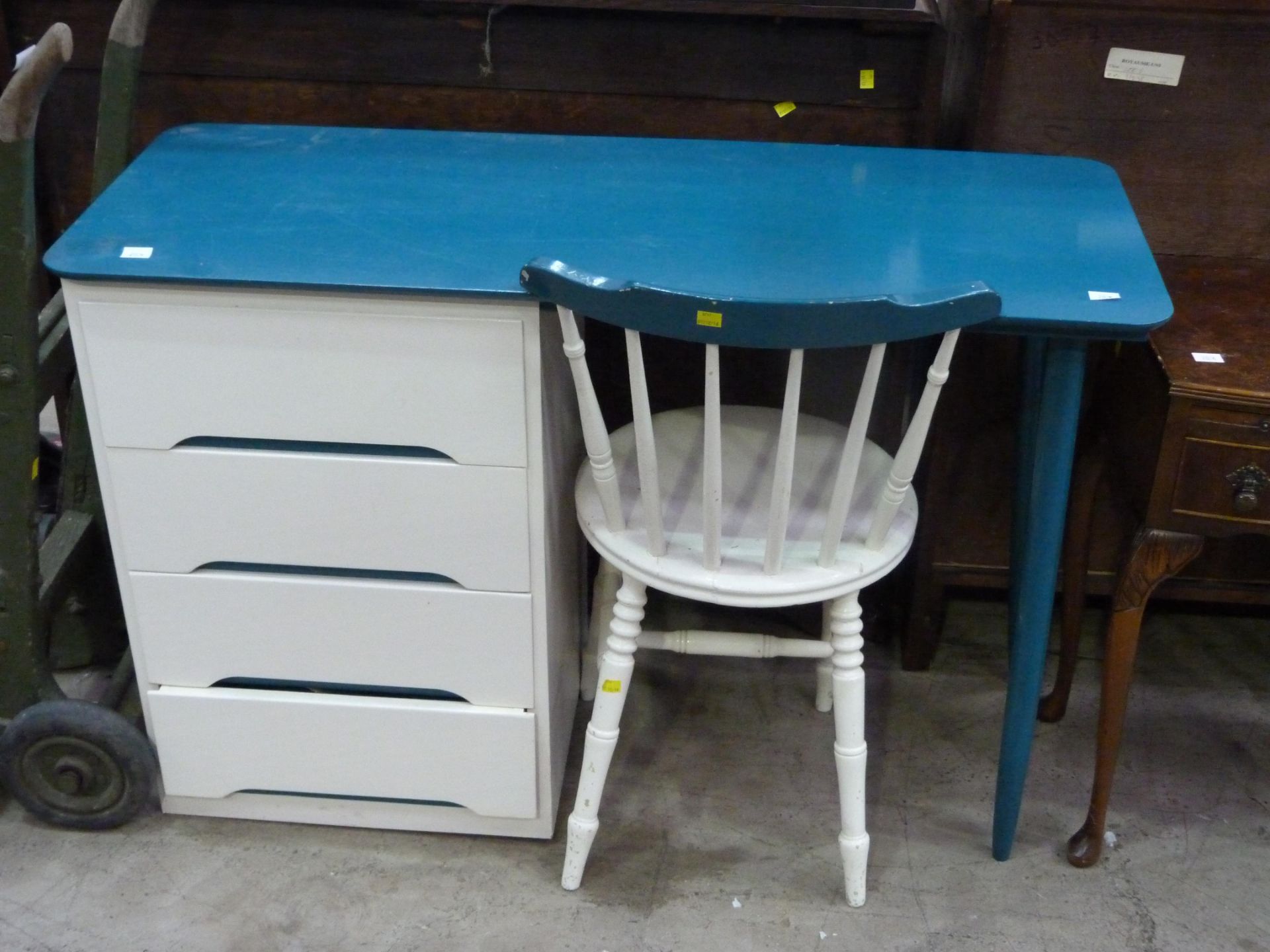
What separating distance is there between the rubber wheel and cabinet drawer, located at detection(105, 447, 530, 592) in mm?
217

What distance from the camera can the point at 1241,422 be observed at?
123 cm

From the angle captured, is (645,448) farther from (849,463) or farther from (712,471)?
(849,463)

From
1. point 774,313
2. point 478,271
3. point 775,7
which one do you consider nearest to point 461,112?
point 775,7

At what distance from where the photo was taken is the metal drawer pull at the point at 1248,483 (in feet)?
4.09

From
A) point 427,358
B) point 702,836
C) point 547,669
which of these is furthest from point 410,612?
point 702,836

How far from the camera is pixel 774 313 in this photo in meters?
1.06

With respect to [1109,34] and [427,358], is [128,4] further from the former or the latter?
[1109,34]

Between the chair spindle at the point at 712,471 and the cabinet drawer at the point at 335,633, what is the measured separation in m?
0.23

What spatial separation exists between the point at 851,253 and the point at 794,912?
2.51ft

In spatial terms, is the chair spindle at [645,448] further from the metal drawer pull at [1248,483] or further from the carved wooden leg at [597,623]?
the metal drawer pull at [1248,483]

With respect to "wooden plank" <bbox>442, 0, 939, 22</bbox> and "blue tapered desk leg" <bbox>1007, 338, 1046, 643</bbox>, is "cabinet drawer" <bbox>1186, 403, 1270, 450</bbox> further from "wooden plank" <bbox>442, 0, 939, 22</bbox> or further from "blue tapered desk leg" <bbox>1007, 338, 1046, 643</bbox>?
"wooden plank" <bbox>442, 0, 939, 22</bbox>

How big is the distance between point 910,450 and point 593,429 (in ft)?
1.01

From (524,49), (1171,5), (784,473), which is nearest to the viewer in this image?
(784,473)

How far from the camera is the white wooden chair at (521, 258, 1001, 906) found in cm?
108
